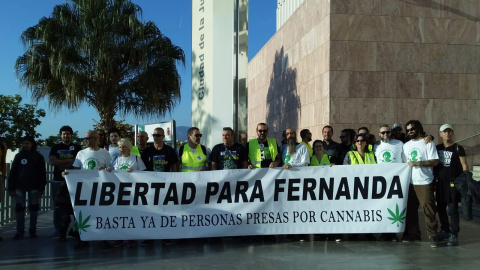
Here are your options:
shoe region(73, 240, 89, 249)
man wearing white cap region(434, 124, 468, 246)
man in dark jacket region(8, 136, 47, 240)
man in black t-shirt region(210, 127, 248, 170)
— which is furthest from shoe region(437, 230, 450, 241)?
man in dark jacket region(8, 136, 47, 240)

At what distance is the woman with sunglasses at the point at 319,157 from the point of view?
27.3ft

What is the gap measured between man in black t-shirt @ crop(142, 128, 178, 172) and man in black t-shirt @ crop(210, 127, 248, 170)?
0.62m

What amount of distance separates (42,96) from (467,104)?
45.4 feet

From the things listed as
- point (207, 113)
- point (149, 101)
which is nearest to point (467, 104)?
point (207, 113)

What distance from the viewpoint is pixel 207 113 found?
38.3 ft

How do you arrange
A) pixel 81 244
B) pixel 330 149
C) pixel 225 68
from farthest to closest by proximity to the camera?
pixel 225 68 → pixel 330 149 → pixel 81 244

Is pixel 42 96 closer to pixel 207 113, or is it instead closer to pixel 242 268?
pixel 207 113

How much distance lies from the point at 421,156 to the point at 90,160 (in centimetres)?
493

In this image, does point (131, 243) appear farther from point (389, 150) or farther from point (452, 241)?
point (452, 241)

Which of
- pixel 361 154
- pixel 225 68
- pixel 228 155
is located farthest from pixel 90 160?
pixel 225 68

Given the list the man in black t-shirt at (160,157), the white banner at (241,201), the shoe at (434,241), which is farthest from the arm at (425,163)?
the man in black t-shirt at (160,157)

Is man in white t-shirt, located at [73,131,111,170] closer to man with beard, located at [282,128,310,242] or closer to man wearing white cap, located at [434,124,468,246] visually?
man with beard, located at [282,128,310,242]

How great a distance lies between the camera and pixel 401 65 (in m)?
14.8

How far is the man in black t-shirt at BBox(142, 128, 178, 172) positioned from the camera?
26.4 ft
